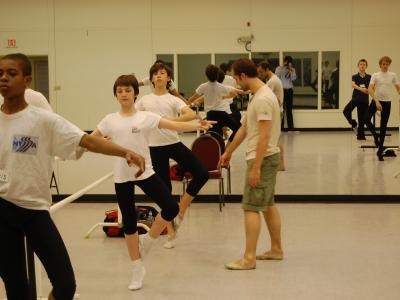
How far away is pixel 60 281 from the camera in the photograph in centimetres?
292

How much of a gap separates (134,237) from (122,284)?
0.43 m

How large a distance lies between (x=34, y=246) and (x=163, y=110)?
9.66 ft

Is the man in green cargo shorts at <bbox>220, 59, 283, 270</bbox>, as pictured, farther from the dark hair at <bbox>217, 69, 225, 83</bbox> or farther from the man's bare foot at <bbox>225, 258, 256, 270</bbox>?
the dark hair at <bbox>217, 69, 225, 83</bbox>

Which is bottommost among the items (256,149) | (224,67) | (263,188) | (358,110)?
(263,188)

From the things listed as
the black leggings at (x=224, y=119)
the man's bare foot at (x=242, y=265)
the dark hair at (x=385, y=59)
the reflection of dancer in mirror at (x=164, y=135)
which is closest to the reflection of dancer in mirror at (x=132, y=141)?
the man's bare foot at (x=242, y=265)

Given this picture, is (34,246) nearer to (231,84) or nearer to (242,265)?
(242,265)

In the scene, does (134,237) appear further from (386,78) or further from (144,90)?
(386,78)

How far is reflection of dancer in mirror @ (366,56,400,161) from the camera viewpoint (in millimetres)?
7652

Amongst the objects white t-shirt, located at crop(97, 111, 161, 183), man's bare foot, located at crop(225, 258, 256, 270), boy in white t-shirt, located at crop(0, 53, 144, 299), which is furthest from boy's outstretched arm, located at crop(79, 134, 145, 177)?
man's bare foot, located at crop(225, 258, 256, 270)

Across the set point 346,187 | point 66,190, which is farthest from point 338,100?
point 66,190

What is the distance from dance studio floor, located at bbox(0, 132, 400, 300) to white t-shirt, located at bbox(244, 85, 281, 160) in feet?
3.46

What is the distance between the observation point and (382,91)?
25.2 ft

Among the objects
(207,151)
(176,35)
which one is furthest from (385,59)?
(176,35)

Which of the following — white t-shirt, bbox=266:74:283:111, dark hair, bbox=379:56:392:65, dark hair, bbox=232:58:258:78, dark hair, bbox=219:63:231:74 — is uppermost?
dark hair, bbox=379:56:392:65
